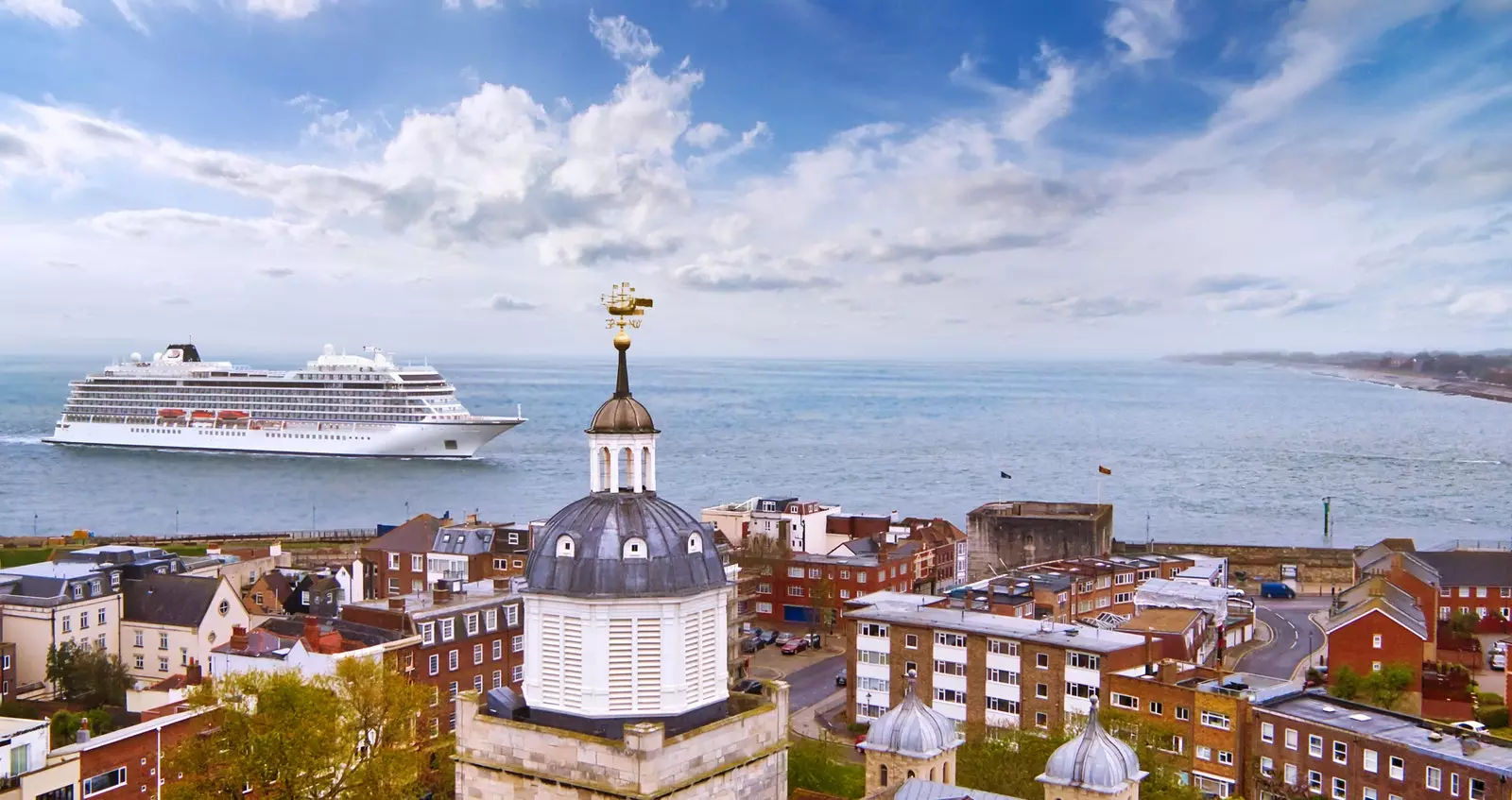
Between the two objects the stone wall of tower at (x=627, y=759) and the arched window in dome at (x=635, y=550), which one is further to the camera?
the arched window in dome at (x=635, y=550)

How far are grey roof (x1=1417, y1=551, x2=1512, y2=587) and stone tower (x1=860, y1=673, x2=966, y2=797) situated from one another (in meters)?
39.1

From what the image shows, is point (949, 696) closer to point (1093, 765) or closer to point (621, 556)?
point (1093, 765)

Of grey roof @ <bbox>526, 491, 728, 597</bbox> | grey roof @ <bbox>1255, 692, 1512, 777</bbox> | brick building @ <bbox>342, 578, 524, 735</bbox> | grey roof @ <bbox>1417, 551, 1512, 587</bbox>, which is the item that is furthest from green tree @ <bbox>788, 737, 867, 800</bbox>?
grey roof @ <bbox>1417, 551, 1512, 587</bbox>

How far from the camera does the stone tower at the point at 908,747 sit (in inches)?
933

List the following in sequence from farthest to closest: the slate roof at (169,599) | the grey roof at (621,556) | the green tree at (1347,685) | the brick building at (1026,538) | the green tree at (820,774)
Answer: the brick building at (1026,538) < the slate roof at (169,599) < the green tree at (1347,685) < the green tree at (820,774) < the grey roof at (621,556)

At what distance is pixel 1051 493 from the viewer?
369 ft

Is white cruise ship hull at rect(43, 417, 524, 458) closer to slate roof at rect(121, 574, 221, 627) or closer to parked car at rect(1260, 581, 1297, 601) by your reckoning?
parked car at rect(1260, 581, 1297, 601)

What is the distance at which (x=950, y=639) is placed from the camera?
40.1m

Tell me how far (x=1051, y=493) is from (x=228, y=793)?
314ft

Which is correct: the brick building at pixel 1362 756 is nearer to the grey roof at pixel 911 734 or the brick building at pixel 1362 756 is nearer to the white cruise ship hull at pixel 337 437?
the grey roof at pixel 911 734

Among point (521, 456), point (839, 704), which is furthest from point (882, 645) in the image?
point (521, 456)

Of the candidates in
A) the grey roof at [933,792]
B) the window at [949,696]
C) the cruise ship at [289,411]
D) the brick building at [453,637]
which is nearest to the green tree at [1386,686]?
the window at [949,696]

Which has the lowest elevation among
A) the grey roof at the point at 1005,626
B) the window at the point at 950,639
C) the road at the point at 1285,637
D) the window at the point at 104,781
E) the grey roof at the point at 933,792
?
the road at the point at 1285,637

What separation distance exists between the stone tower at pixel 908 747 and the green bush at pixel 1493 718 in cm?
2206
